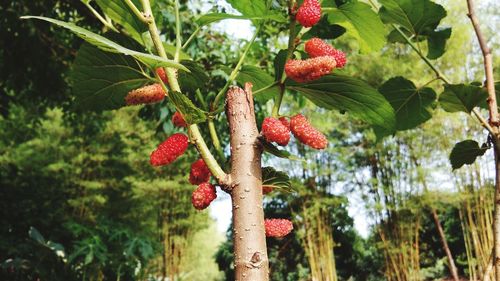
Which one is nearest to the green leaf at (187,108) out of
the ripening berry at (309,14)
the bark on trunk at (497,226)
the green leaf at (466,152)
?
the ripening berry at (309,14)

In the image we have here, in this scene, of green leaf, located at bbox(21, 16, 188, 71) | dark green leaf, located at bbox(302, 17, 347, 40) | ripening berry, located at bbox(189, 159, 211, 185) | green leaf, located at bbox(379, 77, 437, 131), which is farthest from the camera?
green leaf, located at bbox(379, 77, 437, 131)

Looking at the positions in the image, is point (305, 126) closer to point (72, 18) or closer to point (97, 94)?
point (97, 94)

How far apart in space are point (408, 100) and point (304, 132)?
0.32 metres

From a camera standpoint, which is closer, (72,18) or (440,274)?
(72,18)

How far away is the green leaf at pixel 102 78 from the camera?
1.20ft

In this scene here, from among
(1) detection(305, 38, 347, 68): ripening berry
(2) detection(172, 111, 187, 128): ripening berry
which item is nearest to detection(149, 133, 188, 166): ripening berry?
(2) detection(172, 111, 187, 128): ripening berry

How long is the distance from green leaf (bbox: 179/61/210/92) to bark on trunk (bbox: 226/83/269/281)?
0.18 feet

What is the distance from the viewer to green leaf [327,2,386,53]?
43cm

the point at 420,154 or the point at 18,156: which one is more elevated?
the point at 18,156

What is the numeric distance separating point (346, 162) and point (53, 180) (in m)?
5.72

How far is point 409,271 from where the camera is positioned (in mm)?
7434

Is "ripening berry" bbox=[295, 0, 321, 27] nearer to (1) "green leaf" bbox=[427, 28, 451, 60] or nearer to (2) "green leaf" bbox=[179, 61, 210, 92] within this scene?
(2) "green leaf" bbox=[179, 61, 210, 92]

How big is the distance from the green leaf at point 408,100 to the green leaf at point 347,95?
0.67ft

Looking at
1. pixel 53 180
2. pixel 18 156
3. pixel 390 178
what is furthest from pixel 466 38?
pixel 18 156
